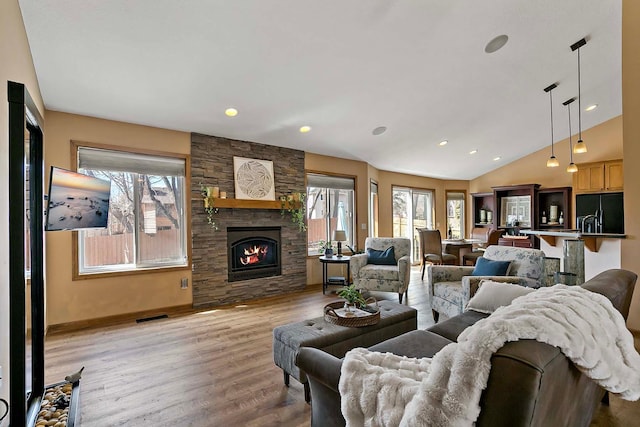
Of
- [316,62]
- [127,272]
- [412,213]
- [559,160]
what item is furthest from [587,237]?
[127,272]

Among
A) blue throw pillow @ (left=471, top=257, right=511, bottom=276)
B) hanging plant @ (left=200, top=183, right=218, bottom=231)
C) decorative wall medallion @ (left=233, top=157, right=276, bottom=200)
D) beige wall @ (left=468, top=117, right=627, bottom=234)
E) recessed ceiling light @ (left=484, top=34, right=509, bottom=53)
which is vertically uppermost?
recessed ceiling light @ (left=484, top=34, right=509, bottom=53)

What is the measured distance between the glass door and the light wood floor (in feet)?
13.5

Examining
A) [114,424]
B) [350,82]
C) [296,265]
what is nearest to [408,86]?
→ [350,82]

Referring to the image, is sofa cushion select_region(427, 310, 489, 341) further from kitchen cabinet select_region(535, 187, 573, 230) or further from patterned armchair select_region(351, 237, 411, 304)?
kitchen cabinet select_region(535, 187, 573, 230)

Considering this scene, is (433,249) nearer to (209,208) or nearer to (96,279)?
(209,208)

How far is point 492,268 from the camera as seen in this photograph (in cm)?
338

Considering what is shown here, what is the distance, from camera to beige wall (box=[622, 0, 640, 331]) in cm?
312

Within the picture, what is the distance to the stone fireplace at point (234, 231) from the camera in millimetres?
4473

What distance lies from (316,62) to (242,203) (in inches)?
92.6

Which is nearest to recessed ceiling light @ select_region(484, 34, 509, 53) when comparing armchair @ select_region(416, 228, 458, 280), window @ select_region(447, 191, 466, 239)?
armchair @ select_region(416, 228, 458, 280)

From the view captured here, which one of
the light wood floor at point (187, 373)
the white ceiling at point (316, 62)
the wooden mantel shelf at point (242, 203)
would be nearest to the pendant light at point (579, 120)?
the white ceiling at point (316, 62)

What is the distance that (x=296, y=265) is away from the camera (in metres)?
5.45

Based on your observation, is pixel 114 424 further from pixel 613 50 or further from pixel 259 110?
pixel 613 50

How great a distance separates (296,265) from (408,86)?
10.7ft
